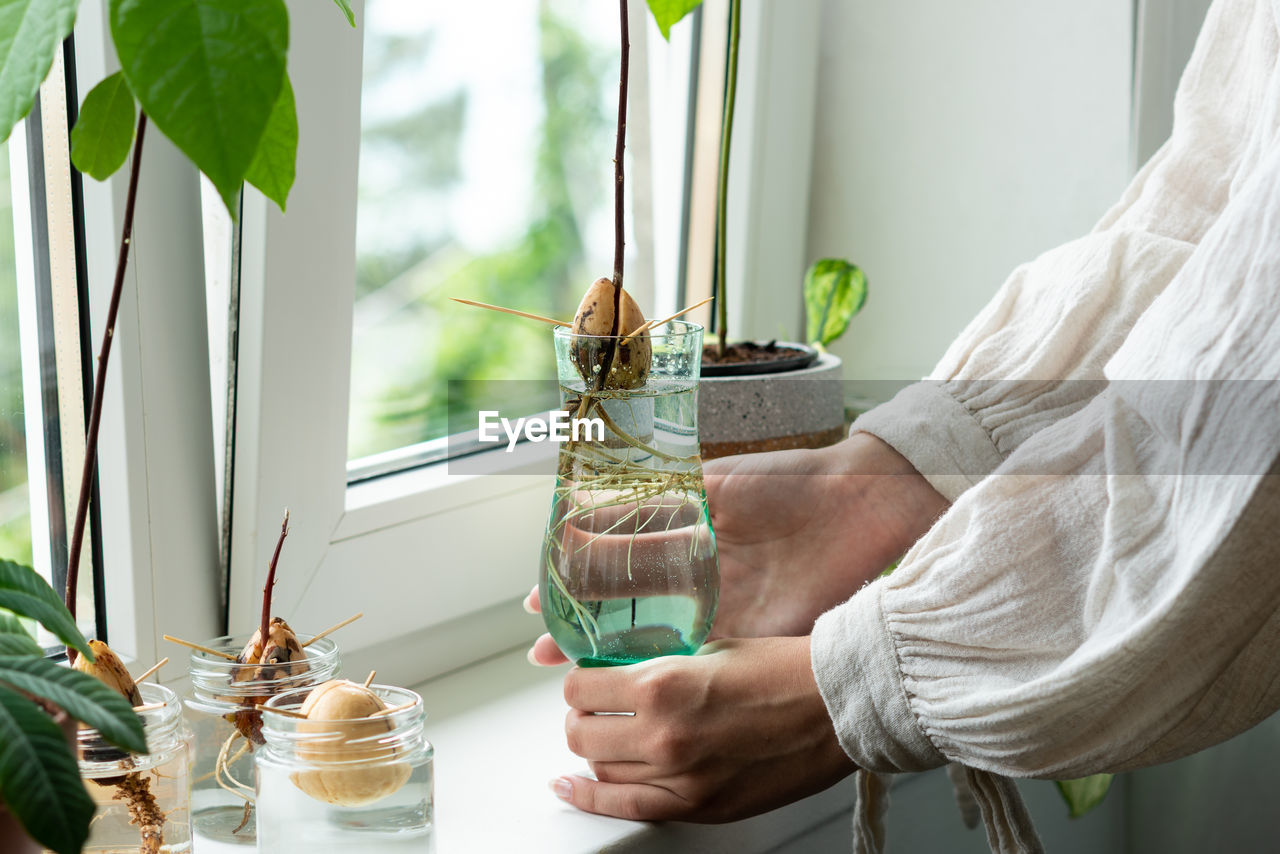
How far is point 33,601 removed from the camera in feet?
1.09

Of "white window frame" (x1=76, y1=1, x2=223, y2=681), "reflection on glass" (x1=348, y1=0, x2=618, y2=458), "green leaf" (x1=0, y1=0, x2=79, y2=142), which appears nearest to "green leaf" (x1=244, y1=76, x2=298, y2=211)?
"green leaf" (x1=0, y1=0, x2=79, y2=142)

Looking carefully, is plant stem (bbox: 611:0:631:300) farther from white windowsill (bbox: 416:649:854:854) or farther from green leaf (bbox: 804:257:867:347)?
green leaf (bbox: 804:257:867:347)

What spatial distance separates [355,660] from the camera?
749 mm

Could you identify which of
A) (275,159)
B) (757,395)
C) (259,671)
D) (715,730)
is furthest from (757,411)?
(275,159)

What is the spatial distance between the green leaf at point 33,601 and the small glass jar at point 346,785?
0.47 ft

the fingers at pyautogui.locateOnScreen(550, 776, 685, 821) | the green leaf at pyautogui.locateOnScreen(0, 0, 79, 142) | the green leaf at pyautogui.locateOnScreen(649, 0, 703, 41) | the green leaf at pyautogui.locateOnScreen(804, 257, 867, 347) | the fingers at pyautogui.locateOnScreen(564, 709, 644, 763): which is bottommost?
the fingers at pyautogui.locateOnScreen(550, 776, 685, 821)

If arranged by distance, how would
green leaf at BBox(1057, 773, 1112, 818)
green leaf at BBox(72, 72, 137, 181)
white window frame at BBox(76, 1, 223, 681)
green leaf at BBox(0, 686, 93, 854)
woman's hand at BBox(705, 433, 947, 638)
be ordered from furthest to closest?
green leaf at BBox(1057, 773, 1112, 818) → woman's hand at BBox(705, 433, 947, 638) → white window frame at BBox(76, 1, 223, 681) → green leaf at BBox(72, 72, 137, 181) → green leaf at BBox(0, 686, 93, 854)

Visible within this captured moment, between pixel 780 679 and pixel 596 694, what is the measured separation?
0.10 m

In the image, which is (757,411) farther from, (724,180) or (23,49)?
(23,49)

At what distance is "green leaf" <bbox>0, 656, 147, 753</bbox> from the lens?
0.28 metres

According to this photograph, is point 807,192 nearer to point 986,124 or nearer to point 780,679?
point 986,124

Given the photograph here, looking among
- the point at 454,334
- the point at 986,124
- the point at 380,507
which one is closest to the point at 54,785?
the point at 380,507

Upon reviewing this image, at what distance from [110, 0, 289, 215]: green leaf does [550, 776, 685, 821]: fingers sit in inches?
16.3

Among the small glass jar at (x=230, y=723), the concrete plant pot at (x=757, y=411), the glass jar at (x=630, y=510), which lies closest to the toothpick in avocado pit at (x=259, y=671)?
the small glass jar at (x=230, y=723)
